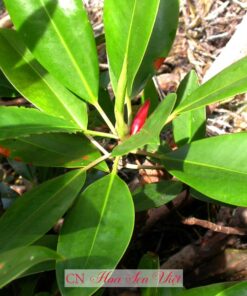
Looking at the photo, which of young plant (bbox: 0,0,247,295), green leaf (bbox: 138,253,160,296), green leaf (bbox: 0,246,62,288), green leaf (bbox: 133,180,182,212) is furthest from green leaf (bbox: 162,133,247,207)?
green leaf (bbox: 0,246,62,288)

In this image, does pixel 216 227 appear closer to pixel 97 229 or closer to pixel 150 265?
pixel 150 265

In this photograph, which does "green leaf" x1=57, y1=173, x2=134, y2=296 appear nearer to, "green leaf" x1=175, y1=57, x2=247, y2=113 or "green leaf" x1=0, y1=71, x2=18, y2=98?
"green leaf" x1=175, y1=57, x2=247, y2=113

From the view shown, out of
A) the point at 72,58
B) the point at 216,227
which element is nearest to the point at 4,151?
the point at 72,58

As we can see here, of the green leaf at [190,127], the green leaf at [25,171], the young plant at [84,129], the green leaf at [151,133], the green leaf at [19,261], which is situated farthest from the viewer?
the green leaf at [25,171]

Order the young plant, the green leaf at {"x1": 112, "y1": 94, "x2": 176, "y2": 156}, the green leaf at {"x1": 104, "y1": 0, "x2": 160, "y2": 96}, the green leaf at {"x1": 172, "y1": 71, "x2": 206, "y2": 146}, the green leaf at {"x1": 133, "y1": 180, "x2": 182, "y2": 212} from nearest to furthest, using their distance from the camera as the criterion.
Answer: the green leaf at {"x1": 112, "y1": 94, "x2": 176, "y2": 156}
the young plant
the green leaf at {"x1": 104, "y1": 0, "x2": 160, "y2": 96}
the green leaf at {"x1": 133, "y1": 180, "x2": 182, "y2": 212}
the green leaf at {"x1": 172, "y1": 71, "x2": 206, "y2": 146}

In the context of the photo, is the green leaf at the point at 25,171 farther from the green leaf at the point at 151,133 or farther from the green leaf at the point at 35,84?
the green leaf at the point at 151,133

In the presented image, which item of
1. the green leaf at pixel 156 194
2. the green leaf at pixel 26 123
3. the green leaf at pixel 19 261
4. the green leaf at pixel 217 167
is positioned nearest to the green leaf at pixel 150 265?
the green leaf at pixel 156 194

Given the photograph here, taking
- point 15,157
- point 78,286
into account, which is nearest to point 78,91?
point 15,157
